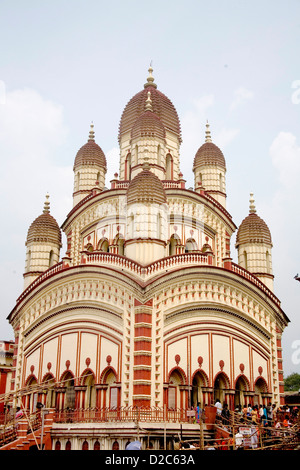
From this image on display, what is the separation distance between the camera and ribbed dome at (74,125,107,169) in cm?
3203

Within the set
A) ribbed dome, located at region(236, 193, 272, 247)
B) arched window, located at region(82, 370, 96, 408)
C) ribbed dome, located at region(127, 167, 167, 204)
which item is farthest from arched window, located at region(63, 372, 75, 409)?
ribbed dome, located at region(236, 193, 272, 247)

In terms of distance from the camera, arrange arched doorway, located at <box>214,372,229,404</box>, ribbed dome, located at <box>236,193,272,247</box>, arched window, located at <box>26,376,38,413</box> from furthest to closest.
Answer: ribbed dome, located at <box>236,193,272,247</box> < arched window, located at <box>26,376,38,413</box> < arched doorway, located at <box>214,372,229,404</box>

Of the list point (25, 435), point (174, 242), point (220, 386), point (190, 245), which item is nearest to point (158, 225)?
point (174, 242)

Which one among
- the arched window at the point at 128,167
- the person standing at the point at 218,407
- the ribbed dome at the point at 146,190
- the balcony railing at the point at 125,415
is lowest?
the balcony railing at the point at 125,415

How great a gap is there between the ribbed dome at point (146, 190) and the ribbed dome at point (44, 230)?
286 inches

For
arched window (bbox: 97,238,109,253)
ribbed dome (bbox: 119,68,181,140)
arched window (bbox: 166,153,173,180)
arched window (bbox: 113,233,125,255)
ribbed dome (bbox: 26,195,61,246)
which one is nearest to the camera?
arched window (bbox: 113,233,125,255)

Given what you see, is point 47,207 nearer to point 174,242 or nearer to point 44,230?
point 44,230

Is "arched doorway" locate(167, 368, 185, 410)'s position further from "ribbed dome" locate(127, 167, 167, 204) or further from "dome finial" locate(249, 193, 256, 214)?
"dome finial" locate(249, 193, 256, 214)

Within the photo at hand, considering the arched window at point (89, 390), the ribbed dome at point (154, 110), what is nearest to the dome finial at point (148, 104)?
the ribbed dome at point (154, 110)

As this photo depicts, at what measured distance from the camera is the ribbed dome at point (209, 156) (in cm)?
3181

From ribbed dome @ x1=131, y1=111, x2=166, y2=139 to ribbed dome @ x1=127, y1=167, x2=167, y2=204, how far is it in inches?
163

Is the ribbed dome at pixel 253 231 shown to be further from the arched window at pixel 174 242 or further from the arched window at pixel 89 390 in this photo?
the arched window at pixel 89 390
